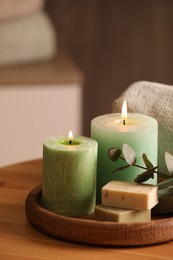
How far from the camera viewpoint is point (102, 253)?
831 millimetres

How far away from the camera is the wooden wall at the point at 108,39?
99.3 inches

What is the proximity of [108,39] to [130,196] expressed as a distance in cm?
173

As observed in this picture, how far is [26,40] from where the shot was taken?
2035 millimetres

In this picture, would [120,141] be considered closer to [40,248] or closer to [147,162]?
[147,162]

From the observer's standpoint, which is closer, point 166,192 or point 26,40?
point 166,192

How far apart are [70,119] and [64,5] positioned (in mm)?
672

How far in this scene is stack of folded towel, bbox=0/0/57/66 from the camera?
2.00 m

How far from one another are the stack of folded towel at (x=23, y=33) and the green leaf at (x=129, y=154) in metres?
1.17

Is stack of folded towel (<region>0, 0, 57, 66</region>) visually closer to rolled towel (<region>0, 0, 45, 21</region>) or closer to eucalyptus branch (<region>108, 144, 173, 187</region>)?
rolled towel (<region>0, 0, 45, 21</region>)

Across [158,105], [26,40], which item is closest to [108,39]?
[26,40]

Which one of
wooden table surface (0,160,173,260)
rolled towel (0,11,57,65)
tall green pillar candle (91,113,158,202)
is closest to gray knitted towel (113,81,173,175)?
tall green pillar candle (91,113,158,202)

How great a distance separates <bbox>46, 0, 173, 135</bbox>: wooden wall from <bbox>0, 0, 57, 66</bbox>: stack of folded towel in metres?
0.44

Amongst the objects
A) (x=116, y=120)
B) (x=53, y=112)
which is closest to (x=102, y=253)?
(x=116, y=120)

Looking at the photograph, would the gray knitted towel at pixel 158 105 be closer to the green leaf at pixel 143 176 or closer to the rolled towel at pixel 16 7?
the green leaf at pixel 143 176
